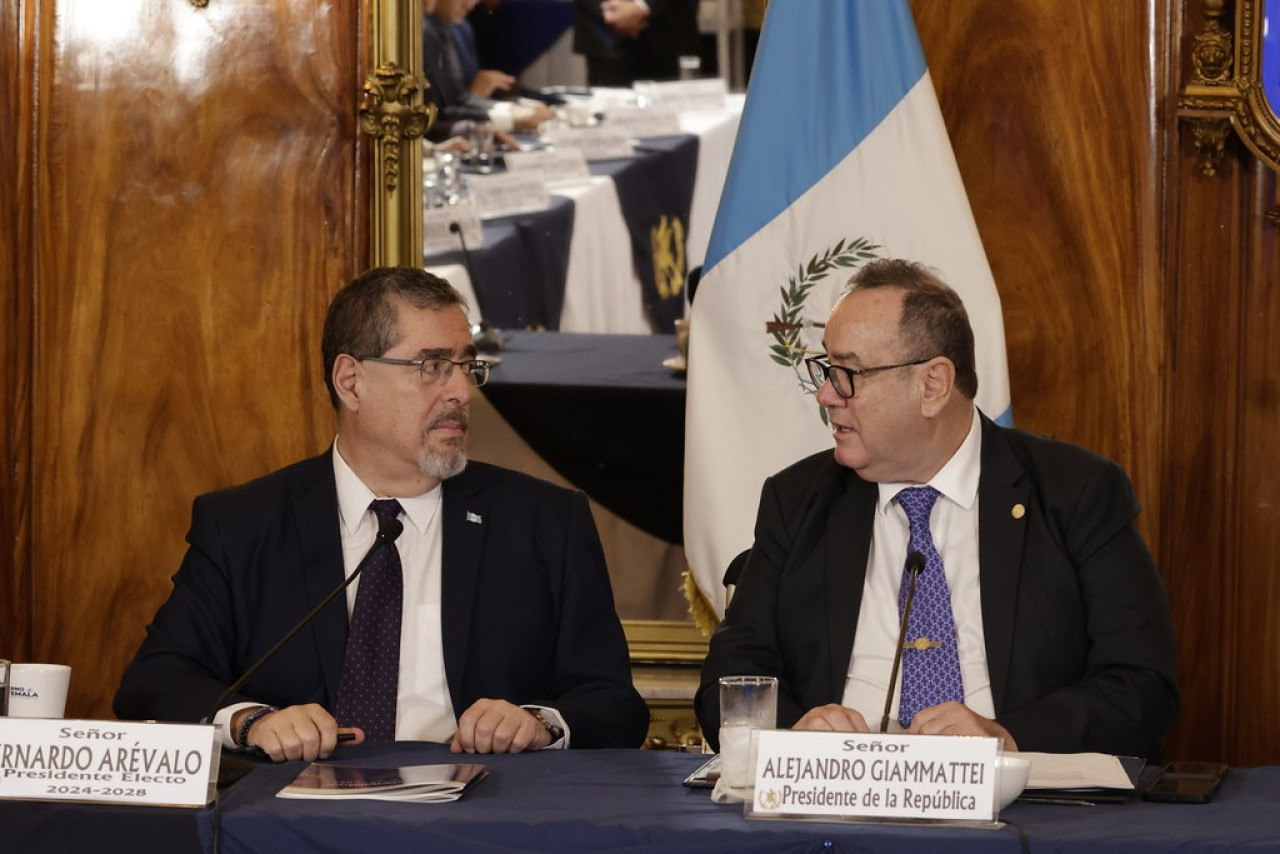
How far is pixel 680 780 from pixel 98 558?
2327mm

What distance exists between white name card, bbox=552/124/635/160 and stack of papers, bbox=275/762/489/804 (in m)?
2.09

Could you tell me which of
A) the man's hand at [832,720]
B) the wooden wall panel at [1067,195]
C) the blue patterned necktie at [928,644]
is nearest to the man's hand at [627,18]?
the wooden wall panel at [1067,195]

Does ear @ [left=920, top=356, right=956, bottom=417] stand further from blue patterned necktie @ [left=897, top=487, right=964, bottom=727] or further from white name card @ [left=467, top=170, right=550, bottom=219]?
white name card @ [left=467, top=170, right=550, bottom=219]

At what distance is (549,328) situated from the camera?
402cm

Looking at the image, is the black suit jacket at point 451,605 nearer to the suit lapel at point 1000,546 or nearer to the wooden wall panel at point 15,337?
the suit lapel at point 1000,546

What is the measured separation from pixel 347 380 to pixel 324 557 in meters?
0.33

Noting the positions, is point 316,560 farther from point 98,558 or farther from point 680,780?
point 98,558

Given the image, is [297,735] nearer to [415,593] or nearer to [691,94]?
[415,593]

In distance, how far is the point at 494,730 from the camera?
2.46 metres

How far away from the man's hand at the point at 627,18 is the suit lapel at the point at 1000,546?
1.57 meters

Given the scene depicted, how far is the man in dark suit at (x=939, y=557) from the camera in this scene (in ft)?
8.79

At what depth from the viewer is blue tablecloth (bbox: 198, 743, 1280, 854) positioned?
1.83 metres

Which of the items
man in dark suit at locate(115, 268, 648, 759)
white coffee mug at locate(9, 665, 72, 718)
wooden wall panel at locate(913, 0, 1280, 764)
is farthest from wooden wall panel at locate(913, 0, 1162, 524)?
white coffee mug at locate(9, 665, 72, 718)

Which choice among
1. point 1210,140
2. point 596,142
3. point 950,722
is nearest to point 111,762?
point 950,722
